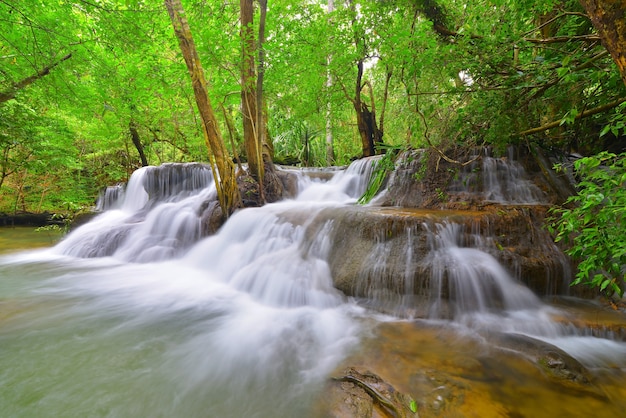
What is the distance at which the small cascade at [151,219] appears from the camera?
6.56 metres

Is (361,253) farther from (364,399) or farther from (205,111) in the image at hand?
(205,111)

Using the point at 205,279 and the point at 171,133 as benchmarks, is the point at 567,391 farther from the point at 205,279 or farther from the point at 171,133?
the point at 171,133

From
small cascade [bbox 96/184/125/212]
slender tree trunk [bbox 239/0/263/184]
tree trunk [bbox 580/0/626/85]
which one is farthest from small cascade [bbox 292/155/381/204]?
small cascade [bbox 96/184/125/212]

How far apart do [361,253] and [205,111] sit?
15.2 feet

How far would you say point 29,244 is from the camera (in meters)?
7.85

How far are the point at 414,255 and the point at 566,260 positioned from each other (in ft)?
6.15

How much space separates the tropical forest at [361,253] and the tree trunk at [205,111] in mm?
45

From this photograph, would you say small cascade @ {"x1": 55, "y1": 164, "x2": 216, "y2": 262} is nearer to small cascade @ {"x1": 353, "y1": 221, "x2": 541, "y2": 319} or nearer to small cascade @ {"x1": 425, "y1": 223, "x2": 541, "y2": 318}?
small cascade @ {"x1": 353, "y1": 221, "x2": 541, "y2": 319}

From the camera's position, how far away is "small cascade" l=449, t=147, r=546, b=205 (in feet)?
15.2

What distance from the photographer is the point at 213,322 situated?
334 cm

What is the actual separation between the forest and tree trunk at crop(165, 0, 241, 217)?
0.10 ft

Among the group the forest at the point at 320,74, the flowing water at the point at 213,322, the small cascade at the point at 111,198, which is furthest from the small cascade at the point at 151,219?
the forest at the point at 320,74

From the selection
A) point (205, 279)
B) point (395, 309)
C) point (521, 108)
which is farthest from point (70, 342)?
point (521, 108)

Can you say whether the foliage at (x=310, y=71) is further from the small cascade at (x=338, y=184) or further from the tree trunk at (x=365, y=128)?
the small cascade at (x=338, y=184)
